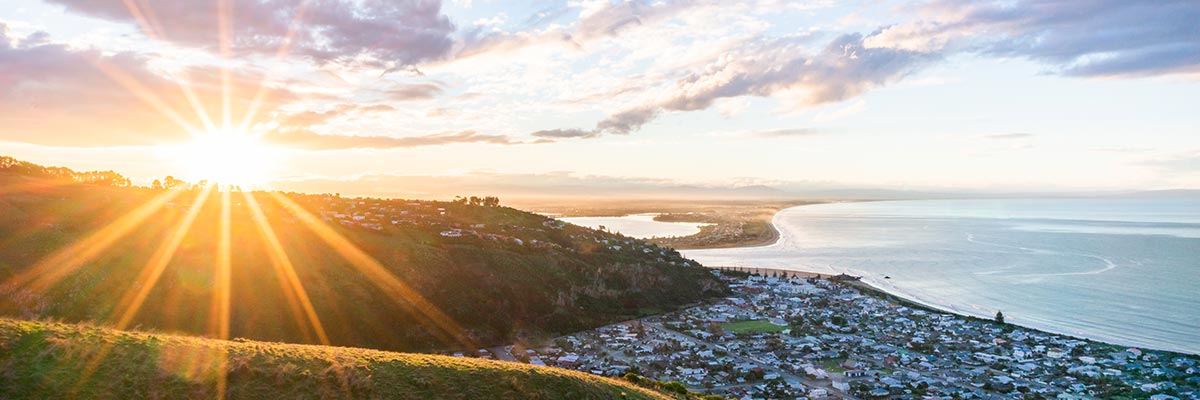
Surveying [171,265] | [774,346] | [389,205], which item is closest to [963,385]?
[774,346]

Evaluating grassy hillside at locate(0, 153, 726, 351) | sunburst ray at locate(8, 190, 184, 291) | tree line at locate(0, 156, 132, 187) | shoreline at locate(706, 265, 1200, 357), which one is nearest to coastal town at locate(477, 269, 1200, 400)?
shoreline at locate(706, 265, 1200, 357)

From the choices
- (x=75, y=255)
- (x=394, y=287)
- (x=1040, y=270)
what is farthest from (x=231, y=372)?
(x=1040, y=270)

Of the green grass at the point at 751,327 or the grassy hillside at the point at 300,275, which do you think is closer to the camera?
the grassy hillside at the point at 300,275

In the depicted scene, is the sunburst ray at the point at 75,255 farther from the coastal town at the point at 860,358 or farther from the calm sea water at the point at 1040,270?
the calm sea water at the point at 1040,270

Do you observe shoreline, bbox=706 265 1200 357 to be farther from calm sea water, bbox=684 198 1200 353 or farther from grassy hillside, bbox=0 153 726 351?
grassy hillside, bbox=0 153 726 351

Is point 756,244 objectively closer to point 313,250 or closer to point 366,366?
point 313,250

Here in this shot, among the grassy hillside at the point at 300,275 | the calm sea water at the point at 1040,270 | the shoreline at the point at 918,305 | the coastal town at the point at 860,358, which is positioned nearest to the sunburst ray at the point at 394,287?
the grassy hillside at the point at 300,275

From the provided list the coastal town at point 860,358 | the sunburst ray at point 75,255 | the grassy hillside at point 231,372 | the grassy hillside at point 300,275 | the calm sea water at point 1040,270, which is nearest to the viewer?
the grassy hillside at point 231,372
